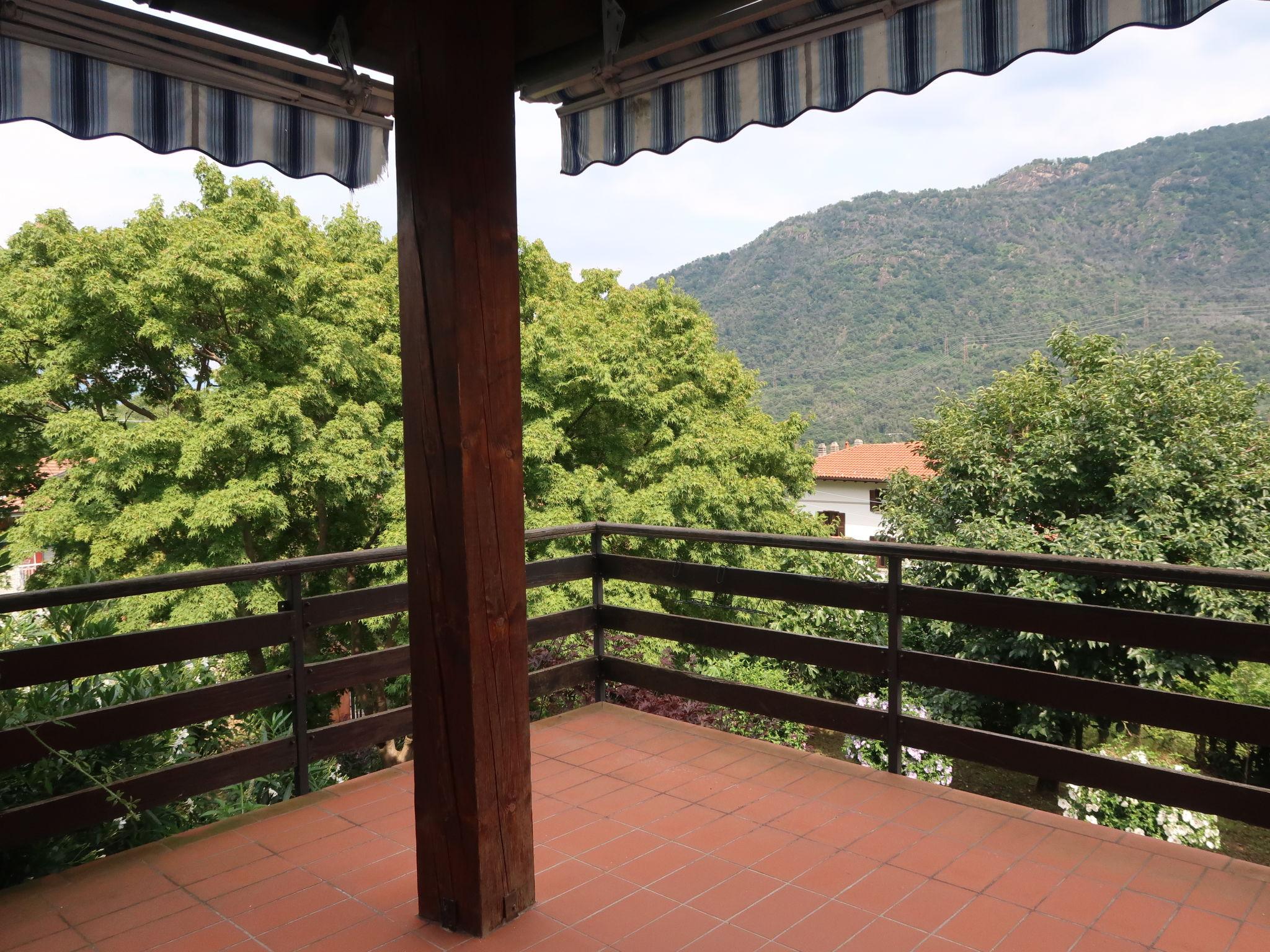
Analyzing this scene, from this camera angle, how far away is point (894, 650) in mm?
3264

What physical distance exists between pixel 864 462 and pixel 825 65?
3180 centimetres

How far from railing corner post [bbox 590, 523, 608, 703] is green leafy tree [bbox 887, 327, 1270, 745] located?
568 cm

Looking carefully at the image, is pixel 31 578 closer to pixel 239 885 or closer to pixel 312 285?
pixel 312 285

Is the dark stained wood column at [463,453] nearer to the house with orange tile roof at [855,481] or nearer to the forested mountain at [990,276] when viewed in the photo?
the house with orange tile roof at [855,481]

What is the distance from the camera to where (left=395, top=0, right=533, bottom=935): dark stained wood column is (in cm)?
204

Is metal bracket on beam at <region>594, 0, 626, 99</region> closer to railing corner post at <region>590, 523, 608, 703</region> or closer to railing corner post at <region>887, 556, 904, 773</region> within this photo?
A: railing corner post at <region>887, 556, 904, 773</region>

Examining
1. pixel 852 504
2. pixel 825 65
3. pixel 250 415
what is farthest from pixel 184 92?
pixel 852 504

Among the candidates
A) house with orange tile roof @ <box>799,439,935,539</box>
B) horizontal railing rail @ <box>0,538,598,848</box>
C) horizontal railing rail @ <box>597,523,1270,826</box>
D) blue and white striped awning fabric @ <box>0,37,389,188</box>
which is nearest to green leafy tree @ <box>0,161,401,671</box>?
horizontal railing rail @ <box>0,538,598,848</box>

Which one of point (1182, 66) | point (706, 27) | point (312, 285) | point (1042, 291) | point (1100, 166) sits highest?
point (1182, 66)

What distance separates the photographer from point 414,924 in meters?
2.25

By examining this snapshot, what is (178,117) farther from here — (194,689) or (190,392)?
(190,392)

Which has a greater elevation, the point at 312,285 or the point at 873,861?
the point at 312,285

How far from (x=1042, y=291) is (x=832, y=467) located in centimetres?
1456

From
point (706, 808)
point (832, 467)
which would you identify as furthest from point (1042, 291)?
point (706, 808)
